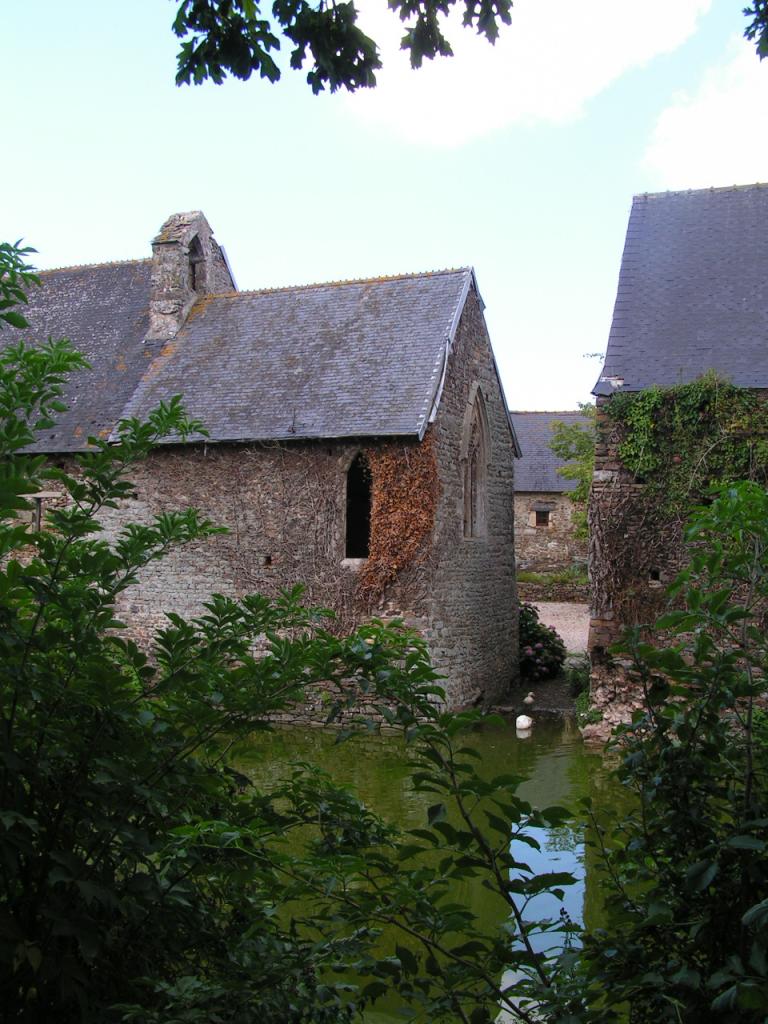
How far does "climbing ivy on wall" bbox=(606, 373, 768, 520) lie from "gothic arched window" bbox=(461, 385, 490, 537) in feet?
11.0

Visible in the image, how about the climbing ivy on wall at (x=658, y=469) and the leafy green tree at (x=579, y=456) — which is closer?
the climbing ivy on wall at (x=658, y=469)

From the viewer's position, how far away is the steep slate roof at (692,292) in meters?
10.7

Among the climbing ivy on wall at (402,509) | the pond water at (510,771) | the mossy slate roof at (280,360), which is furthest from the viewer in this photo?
the mossy slate roof at (280,360)

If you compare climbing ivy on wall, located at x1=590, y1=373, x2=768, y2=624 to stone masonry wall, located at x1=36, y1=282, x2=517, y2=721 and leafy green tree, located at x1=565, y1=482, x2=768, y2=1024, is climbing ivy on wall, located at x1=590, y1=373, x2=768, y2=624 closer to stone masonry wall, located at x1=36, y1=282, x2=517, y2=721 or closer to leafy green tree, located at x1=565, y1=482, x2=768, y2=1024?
stone masonry wall, located at x1=36, y1=282, x2=517, y2=721

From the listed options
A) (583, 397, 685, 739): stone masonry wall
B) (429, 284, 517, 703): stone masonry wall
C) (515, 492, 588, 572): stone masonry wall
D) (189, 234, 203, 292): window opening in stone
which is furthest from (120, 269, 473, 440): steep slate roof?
(515, 492, 588, 572): stone masonry wall

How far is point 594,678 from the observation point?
35.9ft

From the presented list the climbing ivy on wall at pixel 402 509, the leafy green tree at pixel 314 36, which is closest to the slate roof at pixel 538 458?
the climbing ivy on wall at pixel 402 509

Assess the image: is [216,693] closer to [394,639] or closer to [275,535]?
[394,639]

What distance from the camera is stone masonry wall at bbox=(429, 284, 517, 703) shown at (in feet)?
40.8

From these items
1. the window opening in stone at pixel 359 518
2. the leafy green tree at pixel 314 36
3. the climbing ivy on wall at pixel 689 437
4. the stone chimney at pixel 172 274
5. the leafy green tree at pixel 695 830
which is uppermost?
the stone chimney at pixel 172 274

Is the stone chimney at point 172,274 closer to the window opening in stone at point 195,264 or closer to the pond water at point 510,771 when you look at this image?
the window opening in stone at point 195,264

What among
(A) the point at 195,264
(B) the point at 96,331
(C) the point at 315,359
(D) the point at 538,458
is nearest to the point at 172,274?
(A) the point at 195,264

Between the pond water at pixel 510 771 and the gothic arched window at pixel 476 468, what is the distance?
131 inches

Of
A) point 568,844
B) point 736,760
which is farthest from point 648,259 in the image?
point 736,760
